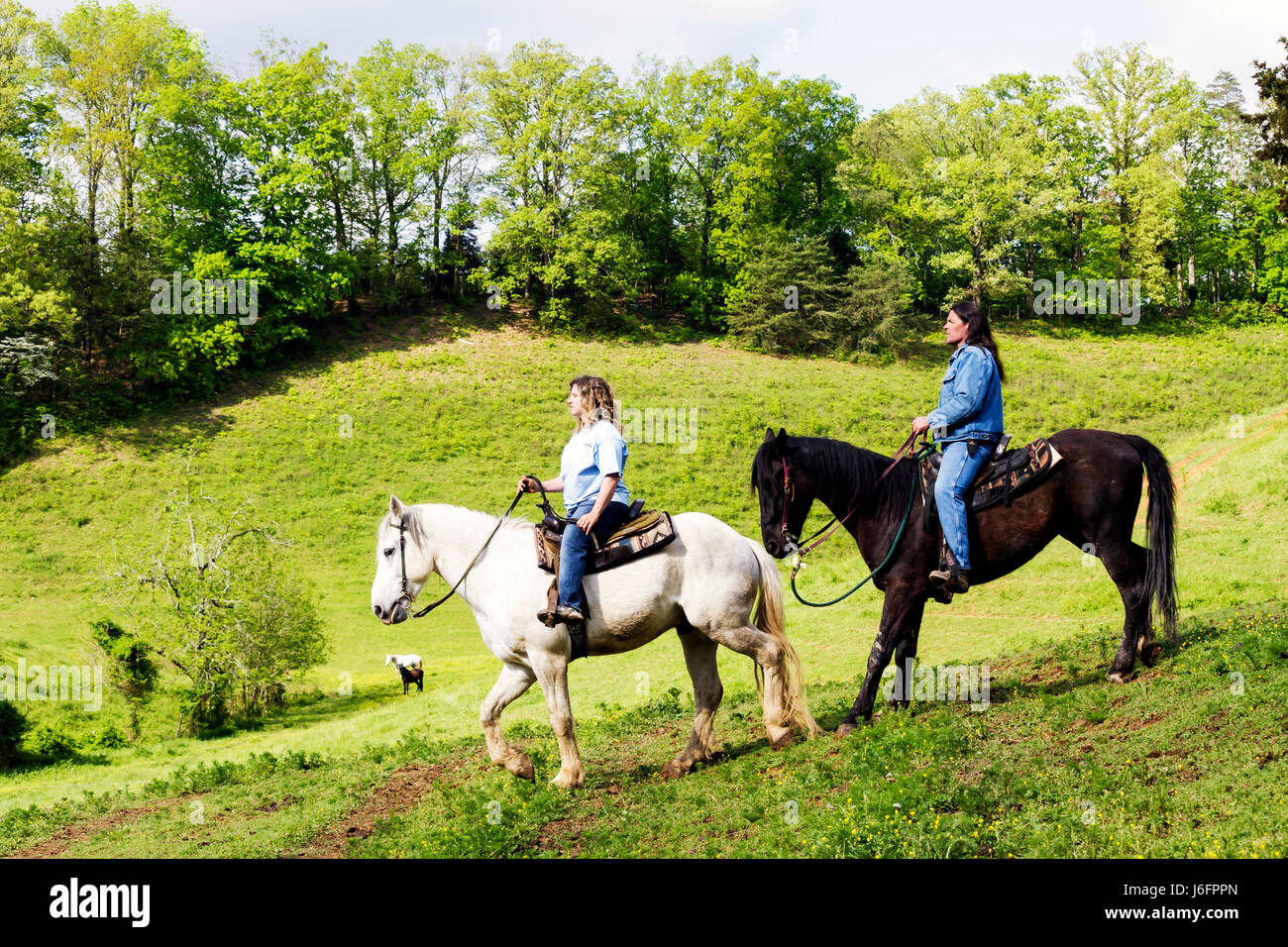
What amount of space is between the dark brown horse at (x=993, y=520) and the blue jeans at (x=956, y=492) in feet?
0.87

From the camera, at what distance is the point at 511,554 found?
31.1 ft

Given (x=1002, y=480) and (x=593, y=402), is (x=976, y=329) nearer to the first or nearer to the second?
(x=1002, y=480)

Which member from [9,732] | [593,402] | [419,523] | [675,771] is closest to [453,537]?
[419,523]

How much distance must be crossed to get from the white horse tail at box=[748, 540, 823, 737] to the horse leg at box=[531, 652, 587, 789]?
79.7 inches

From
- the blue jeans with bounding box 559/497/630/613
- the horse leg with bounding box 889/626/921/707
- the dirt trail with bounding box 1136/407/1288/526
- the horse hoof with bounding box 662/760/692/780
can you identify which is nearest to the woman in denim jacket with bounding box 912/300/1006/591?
the horse leg with bounding box 889/626/921/707

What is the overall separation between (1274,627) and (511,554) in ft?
26.8

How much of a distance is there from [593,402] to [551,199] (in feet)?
174


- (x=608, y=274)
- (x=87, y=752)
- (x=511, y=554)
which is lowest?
(x=87, y=752)

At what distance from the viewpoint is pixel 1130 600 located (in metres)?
9.73

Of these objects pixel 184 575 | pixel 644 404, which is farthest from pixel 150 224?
pixel 184 575

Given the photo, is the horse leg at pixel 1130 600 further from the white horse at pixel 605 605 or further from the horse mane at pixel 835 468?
the white horse at pixel 605 605

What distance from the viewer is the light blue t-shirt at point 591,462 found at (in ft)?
29.0

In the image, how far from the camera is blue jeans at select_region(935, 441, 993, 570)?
937cm

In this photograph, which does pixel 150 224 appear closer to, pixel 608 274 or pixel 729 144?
pixel 608 274
